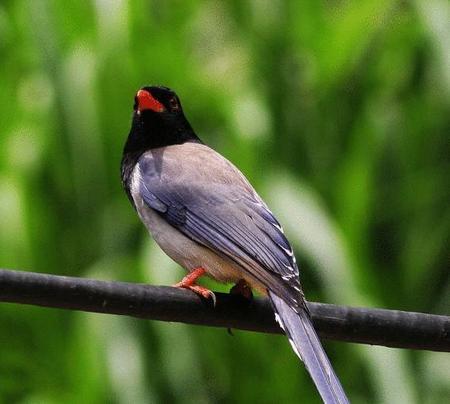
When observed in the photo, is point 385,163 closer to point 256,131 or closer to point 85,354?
point 256,131

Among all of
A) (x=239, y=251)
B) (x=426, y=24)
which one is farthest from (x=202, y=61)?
(x=239, y=251)

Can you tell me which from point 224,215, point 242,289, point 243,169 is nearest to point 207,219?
point 224,215

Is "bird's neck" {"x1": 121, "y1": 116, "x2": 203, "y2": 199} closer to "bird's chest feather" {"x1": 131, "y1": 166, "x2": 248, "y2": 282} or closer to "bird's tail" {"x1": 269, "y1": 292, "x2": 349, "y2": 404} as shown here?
"bird's chest feather" {"x1": 131, "y1": 166, "x2": 248, "y2": 282}

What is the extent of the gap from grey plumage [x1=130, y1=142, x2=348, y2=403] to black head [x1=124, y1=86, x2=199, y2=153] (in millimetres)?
64

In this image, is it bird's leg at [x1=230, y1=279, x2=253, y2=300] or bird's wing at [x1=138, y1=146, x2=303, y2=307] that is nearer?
bird's leg at [x1=230, y1=279, x2=253, y2=300]

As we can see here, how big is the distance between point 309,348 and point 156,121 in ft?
6.20

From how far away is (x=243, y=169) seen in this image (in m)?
6.99

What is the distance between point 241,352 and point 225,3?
2658mm

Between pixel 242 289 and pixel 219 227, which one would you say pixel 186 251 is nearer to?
pixel 219 227

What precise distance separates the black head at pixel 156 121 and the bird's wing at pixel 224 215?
134mm

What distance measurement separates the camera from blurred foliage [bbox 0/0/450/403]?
6.68 m

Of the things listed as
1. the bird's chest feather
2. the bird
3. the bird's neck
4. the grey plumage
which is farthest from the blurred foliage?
the bird's chest feather

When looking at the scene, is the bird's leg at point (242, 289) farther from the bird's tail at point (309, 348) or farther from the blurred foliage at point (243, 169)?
the blurred foliage at point (243, 169)

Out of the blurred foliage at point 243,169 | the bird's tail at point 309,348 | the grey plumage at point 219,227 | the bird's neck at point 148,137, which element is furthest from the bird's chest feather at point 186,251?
the blurred foliage at point 243,169
